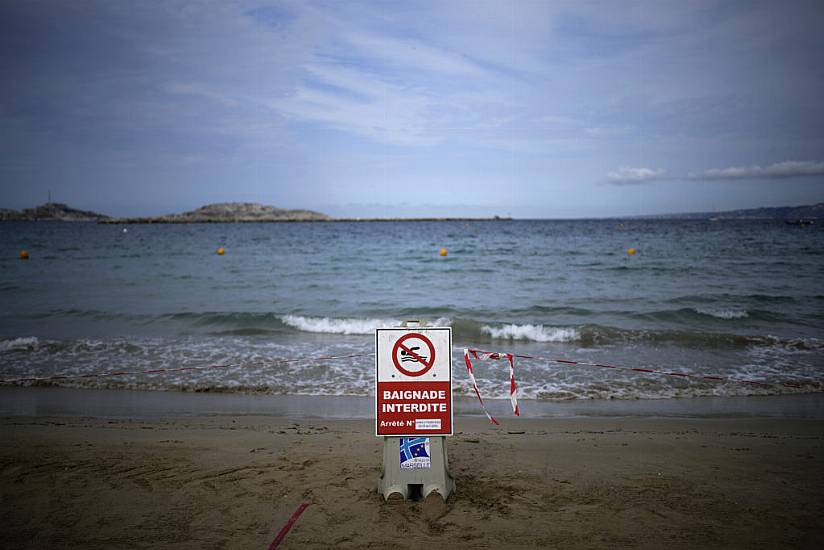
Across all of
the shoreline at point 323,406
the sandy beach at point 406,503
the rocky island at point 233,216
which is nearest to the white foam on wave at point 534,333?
the shoreline at point 323,406

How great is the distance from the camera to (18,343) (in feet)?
35.2

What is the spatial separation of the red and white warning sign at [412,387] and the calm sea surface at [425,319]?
4.15 meters

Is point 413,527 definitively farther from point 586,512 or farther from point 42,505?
point 42,505

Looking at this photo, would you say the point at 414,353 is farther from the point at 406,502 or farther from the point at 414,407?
the point at 406,502

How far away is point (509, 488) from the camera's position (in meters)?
4.18

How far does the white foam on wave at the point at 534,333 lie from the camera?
11.9 meters

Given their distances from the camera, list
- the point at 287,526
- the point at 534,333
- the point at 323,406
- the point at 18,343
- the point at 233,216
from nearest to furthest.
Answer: the point at 287,526
the point at 323,406
the point at 18,343
the point at 534,333
the point at 233,216

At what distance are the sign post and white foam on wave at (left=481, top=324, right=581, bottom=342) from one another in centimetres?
855

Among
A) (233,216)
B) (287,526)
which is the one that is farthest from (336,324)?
(233,216)

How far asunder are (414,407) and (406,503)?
74cm

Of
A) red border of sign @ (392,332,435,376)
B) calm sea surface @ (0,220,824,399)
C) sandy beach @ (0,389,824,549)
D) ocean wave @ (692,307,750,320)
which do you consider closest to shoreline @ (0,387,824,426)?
calm sea surface @ (0,220,824,399)

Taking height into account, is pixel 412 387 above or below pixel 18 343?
above

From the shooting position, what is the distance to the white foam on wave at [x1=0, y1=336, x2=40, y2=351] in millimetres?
10555

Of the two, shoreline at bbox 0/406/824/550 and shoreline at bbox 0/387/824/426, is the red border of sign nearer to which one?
shoreline at bbox 0/406/824/550
